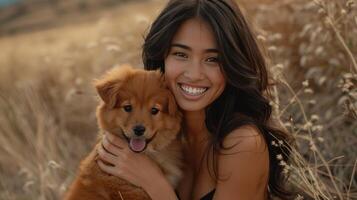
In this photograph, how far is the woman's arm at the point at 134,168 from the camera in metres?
3.92

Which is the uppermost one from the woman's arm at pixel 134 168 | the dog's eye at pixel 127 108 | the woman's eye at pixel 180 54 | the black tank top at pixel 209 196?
the woman's eye at pixel 180 54

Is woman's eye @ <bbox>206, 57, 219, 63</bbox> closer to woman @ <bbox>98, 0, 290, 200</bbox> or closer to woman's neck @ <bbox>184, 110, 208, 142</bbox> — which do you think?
woman @ <bbox>98, 0, 290, 200</bbox>

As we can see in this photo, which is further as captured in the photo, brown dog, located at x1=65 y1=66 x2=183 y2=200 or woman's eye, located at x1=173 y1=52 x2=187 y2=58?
woman's eye, located at x1=173 y1=52 x2=187 y2=58

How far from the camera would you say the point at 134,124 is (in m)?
3.63

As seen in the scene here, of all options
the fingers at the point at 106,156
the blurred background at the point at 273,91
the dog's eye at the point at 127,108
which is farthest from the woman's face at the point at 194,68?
the fingers at the point at 106,156

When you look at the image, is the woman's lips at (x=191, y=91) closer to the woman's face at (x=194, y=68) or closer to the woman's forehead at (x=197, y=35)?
the woman's face at (x=194, y=68)

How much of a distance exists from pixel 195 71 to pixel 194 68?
0.02 metres

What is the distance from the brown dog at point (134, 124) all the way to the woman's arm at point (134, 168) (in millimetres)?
44

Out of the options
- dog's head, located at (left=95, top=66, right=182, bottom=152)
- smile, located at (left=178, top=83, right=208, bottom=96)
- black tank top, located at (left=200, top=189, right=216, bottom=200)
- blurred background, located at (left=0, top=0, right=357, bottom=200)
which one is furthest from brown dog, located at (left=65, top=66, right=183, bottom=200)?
blurred background, located at (left=0, top=0, right=357, bottom=200)

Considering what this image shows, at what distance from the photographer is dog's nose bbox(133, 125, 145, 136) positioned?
3.62m

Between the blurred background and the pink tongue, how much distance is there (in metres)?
0.88

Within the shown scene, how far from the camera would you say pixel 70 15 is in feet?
44.2

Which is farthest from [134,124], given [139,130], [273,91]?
[273,91]

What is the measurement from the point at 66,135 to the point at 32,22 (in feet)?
20.7
